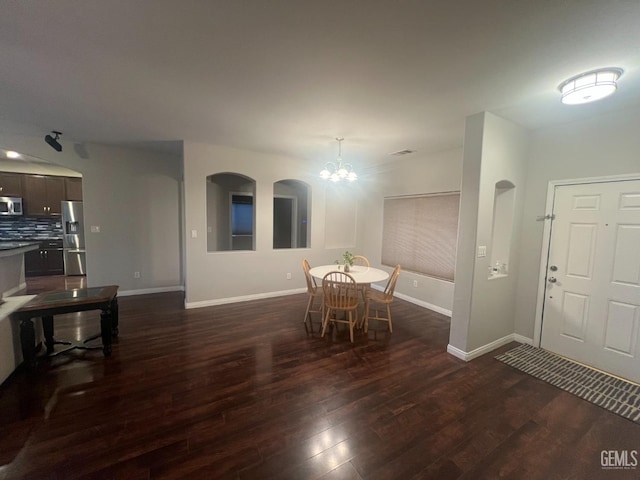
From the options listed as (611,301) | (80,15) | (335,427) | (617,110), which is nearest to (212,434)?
(335,427)

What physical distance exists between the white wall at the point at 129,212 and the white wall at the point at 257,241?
4.22 ft

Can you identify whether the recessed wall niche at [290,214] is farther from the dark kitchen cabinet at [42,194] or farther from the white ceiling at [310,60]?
the dark kitchen cabinet at [42,194]

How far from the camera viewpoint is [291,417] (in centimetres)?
190

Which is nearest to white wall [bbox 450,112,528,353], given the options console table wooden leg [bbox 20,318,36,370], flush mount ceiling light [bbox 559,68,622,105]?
flush mount ceiling light [bbox 559,68,622,105]

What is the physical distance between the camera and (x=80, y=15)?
4.74ft

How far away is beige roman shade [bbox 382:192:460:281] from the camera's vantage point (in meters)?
4.01

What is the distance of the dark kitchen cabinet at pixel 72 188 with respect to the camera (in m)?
6.01

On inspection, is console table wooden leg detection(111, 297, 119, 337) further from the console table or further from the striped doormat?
the striped doormat

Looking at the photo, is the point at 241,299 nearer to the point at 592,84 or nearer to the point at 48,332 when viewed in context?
the point at 48,332

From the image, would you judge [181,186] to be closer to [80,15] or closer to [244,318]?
[244,318]

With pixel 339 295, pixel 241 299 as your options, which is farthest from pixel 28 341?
pixel 339 295

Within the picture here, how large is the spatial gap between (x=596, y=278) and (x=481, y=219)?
4.39 feet

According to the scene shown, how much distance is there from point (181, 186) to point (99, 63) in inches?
128

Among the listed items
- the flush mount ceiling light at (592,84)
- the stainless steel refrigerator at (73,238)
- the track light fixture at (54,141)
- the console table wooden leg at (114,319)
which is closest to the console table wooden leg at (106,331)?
the console table wooden leg at (114,319)
